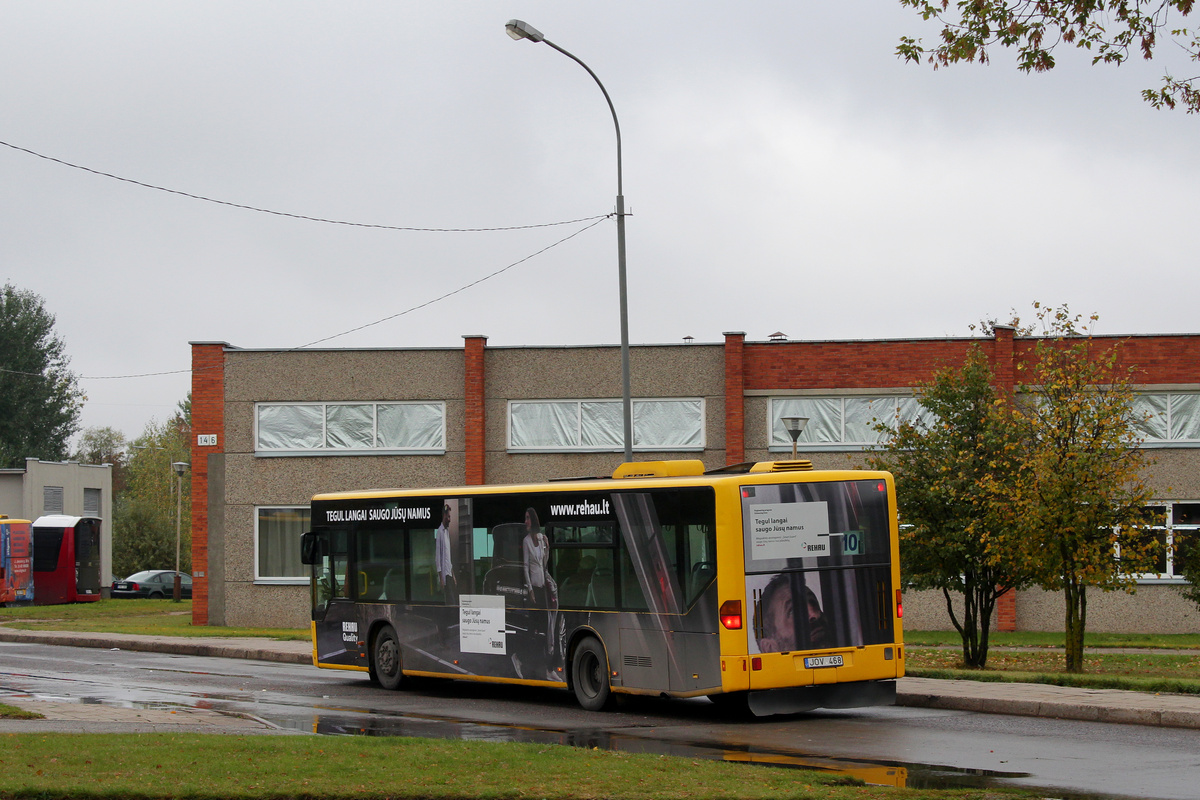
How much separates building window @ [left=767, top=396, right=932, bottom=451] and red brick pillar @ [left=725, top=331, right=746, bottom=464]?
0.73m

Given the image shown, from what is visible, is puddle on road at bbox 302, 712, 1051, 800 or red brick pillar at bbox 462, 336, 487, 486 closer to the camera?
puddle on road at bbox 302, 712, 1051, 800

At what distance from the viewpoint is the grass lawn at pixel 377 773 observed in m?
8.84

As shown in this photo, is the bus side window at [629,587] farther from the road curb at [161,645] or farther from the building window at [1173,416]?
the building window at [1173,416]

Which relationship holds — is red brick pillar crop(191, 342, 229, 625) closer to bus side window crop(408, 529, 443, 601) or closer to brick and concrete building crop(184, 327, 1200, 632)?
brick and concrete building crop(184, 327, 1200, 632)

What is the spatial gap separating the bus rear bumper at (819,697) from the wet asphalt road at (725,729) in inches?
7.2

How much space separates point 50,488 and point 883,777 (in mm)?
54864

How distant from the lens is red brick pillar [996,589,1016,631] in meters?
30.4

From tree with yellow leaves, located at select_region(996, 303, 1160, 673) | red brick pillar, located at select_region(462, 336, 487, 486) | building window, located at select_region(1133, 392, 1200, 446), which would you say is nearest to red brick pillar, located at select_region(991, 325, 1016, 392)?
building window, located at select_region(1133, 392, 1200, 446)

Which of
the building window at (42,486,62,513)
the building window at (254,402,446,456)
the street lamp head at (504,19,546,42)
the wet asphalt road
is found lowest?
the wet asphalt road

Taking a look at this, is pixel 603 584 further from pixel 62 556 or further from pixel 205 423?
pixel 62 556

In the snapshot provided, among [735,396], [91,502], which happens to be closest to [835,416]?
[735,396]

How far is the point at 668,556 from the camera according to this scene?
46.8 feet

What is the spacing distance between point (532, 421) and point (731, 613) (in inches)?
742

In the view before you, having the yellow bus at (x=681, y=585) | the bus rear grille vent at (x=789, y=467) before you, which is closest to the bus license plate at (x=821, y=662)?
the yellow bus at (x=681, y=585)
